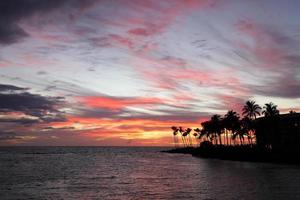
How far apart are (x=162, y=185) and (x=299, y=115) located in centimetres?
8139

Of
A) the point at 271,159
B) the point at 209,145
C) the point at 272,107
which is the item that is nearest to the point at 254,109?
the point at 272,107

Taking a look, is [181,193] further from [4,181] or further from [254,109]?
[254,109]

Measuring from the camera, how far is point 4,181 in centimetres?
5506

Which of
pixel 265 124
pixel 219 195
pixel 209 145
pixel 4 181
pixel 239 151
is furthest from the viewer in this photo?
pixel 209 145

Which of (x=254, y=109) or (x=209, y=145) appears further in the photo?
(x=209, y=145)

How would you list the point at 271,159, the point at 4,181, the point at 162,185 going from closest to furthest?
the point at 162,185 < the point at 4,181 < the point at 271,159

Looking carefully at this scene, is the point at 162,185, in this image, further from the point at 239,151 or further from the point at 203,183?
the point at 239,151

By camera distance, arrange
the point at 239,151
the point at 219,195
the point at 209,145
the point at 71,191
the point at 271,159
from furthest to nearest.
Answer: the point at 209,145 → the point at 239,151 → the point at 271,159 → the point at 71,191 → the point at 219,195

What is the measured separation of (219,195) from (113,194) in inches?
473

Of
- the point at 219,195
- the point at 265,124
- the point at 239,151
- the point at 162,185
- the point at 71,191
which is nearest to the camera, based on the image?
the point at 219,195

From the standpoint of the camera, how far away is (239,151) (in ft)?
394

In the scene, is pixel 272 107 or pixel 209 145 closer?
pixel 272 107

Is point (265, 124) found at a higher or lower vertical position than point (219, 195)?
higher

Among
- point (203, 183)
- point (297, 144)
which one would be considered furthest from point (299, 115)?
point (203, 183)
